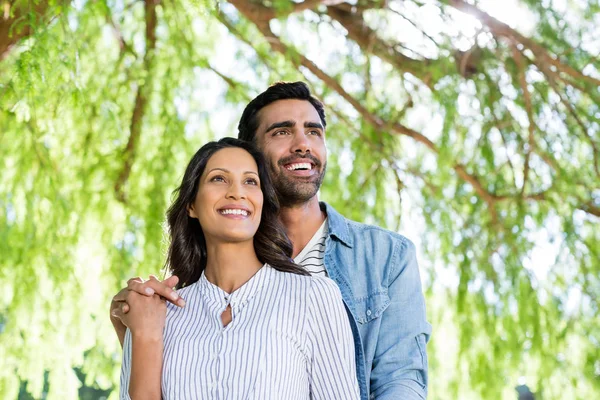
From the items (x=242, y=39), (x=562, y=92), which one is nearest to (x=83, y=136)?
(x=242, y=39)

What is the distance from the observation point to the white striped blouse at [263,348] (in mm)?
1902

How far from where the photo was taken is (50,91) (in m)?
3.04

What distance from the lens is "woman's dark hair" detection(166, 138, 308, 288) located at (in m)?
2.17

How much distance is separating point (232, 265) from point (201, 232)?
204 millimetres

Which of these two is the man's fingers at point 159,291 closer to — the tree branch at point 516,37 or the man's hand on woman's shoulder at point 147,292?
the man's hand on woman's shoulder at point 147,292

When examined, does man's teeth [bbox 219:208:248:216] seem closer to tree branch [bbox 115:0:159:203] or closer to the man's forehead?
the man's forehead

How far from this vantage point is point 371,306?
7.43ft

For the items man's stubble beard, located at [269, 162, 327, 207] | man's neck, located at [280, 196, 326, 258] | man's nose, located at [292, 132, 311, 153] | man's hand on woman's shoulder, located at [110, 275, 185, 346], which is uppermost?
man's nose, located at [292, 132, 311, 153]

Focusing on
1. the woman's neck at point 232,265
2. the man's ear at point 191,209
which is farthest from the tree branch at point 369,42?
the woman's neck at point 232,265

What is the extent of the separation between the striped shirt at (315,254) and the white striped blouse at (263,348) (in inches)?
11.9

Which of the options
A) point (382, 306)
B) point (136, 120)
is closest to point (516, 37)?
point (136, 120)

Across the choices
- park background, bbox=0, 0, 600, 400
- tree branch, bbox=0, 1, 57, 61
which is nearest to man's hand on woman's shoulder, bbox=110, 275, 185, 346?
tree branch, bbox=0, 1, 57, 61

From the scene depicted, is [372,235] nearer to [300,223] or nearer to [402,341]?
[300,223]

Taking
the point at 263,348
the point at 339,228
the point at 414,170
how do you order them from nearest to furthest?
the point at 263,348, the point at 339,228, the point at 414,170
